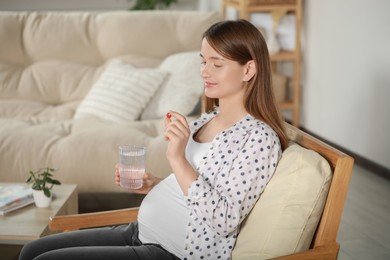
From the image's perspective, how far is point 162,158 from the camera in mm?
3098

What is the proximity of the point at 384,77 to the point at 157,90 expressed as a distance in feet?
4.74

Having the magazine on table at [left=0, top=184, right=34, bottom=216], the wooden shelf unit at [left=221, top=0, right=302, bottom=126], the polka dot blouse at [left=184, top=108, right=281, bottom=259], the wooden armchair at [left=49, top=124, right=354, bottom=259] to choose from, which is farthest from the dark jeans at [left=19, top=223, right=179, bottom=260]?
the wooden shelf unit at [left=221, top=0, right=302, bottom=126]

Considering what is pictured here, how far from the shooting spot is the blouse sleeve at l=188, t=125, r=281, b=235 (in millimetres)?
1587

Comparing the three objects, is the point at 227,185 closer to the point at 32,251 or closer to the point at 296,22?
the point at 32,251

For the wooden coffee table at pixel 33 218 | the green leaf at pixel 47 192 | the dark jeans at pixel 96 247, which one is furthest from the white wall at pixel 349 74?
the dark jeans at pixel 96 247

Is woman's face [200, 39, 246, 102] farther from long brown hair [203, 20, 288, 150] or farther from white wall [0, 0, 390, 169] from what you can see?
white wall [0, 0, 390, 169]

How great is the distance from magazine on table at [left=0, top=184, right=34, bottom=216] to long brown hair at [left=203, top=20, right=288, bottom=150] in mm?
1090

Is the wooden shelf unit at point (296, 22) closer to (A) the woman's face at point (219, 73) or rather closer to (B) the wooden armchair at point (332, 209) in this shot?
(A) the woman's face at point (219, 73)

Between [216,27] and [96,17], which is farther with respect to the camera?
[96,17]

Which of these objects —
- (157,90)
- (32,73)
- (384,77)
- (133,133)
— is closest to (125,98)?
(157,90)

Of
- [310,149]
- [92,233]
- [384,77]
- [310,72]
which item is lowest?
[310,72]

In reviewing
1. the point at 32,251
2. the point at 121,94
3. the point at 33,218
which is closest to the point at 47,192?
the point at 33,218

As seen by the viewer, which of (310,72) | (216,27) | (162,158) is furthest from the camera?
(310,72)

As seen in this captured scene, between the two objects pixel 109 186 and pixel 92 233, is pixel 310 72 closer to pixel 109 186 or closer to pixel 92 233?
pixel 109 186
